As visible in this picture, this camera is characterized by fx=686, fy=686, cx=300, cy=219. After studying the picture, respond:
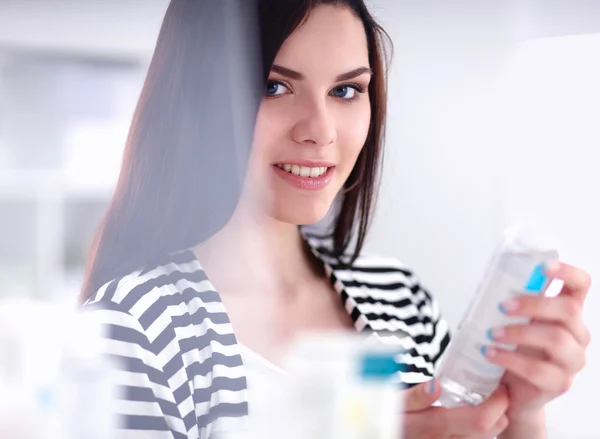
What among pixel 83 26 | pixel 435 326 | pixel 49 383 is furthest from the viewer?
pixel 435 326

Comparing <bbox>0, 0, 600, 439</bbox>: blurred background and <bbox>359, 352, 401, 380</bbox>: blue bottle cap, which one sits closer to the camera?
<bbox>359, 352, 401, 380</bbox>: blue bottle cap

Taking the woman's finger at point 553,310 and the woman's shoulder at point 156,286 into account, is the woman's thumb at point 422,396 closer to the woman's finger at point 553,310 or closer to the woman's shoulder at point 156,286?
the woman's finger at point 553,310

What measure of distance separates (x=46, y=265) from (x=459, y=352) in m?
0.28

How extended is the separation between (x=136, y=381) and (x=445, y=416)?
0.73 ft

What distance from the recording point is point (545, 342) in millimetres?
462

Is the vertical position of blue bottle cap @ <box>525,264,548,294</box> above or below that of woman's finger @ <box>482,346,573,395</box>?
above

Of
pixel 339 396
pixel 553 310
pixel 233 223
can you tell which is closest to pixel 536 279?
pixel 553 310

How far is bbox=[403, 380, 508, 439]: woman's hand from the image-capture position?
0.48m

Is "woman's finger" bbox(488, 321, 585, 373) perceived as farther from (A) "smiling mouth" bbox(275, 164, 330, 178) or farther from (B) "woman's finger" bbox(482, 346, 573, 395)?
(A) "smiling mouth" bbox(275, 164, 330, 178)

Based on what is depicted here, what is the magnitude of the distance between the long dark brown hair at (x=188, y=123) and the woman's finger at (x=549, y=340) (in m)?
0.24

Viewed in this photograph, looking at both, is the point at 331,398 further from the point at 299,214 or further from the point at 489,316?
the point at 299,214

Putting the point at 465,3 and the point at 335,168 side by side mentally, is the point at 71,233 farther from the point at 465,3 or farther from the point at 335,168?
the point at 465,3

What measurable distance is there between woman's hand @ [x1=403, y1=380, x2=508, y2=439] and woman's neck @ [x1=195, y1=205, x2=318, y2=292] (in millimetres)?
179

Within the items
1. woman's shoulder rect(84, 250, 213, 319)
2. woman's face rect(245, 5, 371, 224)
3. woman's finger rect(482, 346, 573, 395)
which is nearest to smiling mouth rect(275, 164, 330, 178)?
woman's face rect(245, 5, 371, 224)
